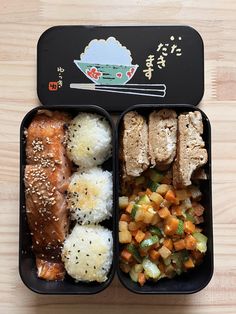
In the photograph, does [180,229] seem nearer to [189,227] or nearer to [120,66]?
[189,227]

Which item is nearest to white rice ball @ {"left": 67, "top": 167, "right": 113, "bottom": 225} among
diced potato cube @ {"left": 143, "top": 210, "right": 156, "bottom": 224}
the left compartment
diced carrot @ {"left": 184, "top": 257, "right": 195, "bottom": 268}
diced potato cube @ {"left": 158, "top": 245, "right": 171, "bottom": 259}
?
the left compartment

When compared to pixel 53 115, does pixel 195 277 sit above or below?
below

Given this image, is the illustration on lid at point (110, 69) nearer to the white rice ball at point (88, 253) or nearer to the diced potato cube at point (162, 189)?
the diced potato cube at point (162, 189)

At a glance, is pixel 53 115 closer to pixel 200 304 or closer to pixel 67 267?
pixel 67 267

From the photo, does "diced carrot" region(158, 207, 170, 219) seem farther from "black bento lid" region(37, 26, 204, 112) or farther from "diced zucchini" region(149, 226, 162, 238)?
"black bento lid" region(37, 26, 204, 112)

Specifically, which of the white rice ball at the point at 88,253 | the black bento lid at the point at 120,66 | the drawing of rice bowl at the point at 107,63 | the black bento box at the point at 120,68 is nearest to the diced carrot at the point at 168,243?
the white rice ball at the point at 88,253

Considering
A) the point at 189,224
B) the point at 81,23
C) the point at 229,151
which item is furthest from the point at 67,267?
the point at 81,23

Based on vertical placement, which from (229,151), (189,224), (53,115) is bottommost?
(189,224)
